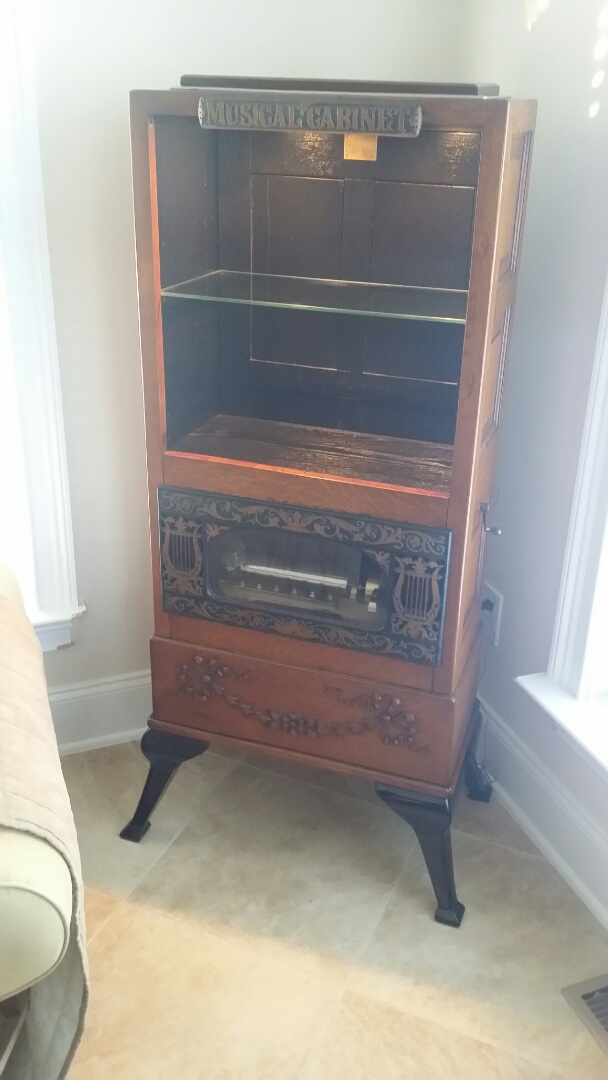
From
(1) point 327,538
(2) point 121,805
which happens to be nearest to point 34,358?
(1) point 327,538

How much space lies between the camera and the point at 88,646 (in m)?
1.99

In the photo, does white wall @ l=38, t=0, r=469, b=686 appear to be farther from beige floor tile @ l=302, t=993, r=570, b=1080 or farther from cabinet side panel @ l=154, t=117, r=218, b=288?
beige floor tile @ l=302, t=993, r=570, b=1080

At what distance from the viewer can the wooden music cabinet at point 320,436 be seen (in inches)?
55.1

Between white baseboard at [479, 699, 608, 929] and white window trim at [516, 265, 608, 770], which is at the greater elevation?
white window trim at [516, 265, 608, 770]

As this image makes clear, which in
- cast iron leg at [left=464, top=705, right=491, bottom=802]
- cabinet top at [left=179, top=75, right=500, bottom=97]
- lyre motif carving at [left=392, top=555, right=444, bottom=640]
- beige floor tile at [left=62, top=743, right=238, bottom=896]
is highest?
cabinet top at [left=179, top=75, right=500, bottom=97]

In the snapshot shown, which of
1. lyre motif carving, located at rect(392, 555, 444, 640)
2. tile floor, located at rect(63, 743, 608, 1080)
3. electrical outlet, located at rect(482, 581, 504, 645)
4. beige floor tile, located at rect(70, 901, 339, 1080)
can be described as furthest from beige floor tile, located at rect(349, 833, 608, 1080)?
lyre motif carving, located at rect(392, 555, 444, 640)

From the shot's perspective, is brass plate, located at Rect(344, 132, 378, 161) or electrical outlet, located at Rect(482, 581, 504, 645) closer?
brass plate, located at Rect(344, 132, 378, 161)

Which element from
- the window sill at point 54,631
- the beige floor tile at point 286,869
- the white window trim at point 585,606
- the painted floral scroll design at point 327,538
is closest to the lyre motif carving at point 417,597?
the painted floral scroll design at point 327,538

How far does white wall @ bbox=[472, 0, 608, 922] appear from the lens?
4.82 ft

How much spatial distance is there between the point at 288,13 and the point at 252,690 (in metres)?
1.24

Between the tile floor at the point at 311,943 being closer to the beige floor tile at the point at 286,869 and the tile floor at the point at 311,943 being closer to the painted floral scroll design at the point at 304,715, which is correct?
the beige floor tile at the point at 286,869

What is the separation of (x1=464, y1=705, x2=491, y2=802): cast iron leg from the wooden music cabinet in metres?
0.12

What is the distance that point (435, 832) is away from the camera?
1.55m

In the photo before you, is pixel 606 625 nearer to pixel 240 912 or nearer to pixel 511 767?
pixel 511 767
